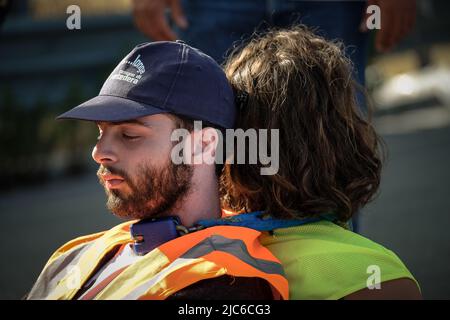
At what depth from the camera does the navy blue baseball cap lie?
2436mm

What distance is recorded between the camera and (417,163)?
22.7 ft

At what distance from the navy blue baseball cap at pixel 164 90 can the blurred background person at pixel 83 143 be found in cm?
91

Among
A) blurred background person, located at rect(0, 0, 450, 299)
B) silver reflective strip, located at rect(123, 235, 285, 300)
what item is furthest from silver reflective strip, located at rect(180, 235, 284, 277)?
blurred background person, located at rect(0, 0, 450, 299)

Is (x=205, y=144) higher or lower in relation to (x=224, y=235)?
higher

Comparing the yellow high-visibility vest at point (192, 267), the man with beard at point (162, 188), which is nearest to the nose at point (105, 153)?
the man with beard at point (162, 188)

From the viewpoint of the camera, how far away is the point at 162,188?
2455 mm

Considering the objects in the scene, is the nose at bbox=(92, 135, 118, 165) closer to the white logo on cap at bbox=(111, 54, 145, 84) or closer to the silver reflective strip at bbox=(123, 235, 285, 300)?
the white logo on cap at bbox=(111, 54, 145, 84)

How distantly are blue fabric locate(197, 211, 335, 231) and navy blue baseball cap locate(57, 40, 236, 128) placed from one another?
0.29m

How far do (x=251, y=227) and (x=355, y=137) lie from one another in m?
0.52

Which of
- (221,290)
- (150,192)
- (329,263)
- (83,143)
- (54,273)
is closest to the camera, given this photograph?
(221,290)

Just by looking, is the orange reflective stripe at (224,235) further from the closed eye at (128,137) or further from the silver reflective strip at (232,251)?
the closed eye at (128,137)

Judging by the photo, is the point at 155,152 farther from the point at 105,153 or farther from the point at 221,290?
the point at 221,290

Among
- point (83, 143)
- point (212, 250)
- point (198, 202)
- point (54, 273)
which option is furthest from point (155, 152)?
point (83, 143)

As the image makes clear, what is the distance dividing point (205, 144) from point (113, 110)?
0.31 metres
